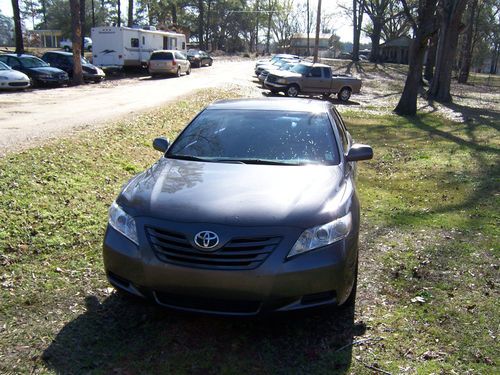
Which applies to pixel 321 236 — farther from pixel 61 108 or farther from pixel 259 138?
pixel 61 108

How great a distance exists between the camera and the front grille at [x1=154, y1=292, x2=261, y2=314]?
10.5ft

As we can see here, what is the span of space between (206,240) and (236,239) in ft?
0.64

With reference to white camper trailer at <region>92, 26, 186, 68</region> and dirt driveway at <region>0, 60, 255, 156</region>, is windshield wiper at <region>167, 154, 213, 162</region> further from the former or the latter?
white camper trailer at <region>92, 26, 186, 68</region>

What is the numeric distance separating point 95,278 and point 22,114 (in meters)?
10.0

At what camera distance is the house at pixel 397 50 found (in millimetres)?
73625

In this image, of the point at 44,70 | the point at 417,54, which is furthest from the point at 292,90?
the point at 44,70

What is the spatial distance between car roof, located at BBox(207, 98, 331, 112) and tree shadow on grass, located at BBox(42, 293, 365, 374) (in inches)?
90.3

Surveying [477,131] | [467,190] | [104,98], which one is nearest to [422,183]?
[467,190]

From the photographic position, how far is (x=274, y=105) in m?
5.33

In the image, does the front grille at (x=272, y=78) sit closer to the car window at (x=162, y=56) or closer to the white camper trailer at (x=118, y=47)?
the car window at (x=162, y=56)

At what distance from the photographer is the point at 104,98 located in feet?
58.1

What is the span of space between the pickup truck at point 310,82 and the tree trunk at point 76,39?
366 inches

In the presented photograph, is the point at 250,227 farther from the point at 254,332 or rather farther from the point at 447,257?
the point at 447,257

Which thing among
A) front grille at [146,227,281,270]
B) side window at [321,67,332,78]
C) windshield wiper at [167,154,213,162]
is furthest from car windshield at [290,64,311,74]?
front grille at [146,227,281,270]
